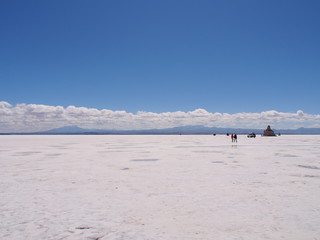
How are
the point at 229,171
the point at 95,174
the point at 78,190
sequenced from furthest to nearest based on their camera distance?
the point at 229,171 < the point at 95,174 < the point at 78,190

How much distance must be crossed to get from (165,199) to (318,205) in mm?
4443

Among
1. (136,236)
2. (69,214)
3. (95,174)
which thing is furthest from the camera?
(95,174)

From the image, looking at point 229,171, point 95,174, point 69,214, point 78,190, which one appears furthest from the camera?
point 229,171

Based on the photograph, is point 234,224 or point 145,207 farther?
point 145,207

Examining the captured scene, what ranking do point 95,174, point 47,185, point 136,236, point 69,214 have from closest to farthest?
1. point 136,236
2. point 69,214
3. point 47,185
4. point 95,174

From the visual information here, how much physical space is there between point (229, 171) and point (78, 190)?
788 centimetres

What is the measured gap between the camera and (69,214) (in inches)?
271

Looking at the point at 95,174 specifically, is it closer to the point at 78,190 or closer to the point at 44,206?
the point at 78,190

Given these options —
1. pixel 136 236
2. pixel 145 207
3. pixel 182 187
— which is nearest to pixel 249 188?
pixel 182 187

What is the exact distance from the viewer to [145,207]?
24.6 ft

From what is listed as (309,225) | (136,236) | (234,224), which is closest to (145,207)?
(136,236)

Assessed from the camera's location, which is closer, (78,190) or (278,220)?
(278,220)

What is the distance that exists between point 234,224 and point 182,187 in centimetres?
403

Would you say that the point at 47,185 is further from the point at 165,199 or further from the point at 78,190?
the point at 165,199
